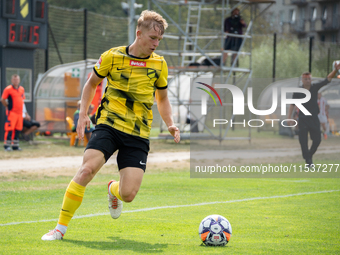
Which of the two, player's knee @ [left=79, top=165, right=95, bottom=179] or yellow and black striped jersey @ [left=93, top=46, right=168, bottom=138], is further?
yellow and black striped jersey @ [left=93, top=46, right=168, bottom=138]

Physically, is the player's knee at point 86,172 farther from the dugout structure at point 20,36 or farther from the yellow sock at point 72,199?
the dugout structure at point 20,36

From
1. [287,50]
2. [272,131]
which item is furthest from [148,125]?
[287,50]

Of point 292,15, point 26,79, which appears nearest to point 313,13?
point 292,15

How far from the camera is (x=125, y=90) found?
5402 mm

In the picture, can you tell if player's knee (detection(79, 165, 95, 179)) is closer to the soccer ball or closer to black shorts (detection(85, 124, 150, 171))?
black shorts (detection(85, 124, 150, 171))

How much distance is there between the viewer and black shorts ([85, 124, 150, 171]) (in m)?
5.25

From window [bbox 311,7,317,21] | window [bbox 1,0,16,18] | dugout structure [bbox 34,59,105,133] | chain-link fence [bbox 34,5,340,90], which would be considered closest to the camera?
window [bbox 1,0,16,18]

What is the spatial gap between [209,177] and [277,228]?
5634mm

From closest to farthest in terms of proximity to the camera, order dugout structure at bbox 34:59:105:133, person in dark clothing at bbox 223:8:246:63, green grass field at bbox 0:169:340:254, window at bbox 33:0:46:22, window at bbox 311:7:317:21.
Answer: green grass field at bbox 0:169:340:254
window at bbox 33:0:46:22
person in dark clothing at bbox 223:8:246:63
dugout structure at bbox 34:59:105:133
window at bbox 311:7:317:21

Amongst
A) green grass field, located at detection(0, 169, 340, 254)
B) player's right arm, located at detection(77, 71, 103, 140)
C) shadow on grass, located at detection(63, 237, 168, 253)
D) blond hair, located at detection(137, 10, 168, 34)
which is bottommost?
green grass field, located at detection(0, 169, 340, 254)

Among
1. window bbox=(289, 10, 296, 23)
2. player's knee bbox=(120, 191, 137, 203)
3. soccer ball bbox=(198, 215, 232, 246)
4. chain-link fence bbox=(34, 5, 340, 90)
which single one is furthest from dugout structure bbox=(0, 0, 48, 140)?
window bbox=(289, 10, 296, 23)

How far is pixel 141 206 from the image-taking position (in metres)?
7.76

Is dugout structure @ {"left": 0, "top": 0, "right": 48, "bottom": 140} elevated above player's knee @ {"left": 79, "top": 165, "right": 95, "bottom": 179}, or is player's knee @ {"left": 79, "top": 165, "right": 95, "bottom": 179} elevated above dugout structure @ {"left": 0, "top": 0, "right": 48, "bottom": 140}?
dugout structure @ {"left": 0, "top": 0, "right": 48, "bottom": 140}

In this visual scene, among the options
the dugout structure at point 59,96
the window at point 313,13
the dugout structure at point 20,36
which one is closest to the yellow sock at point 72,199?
the dugout structure at point 20,36
